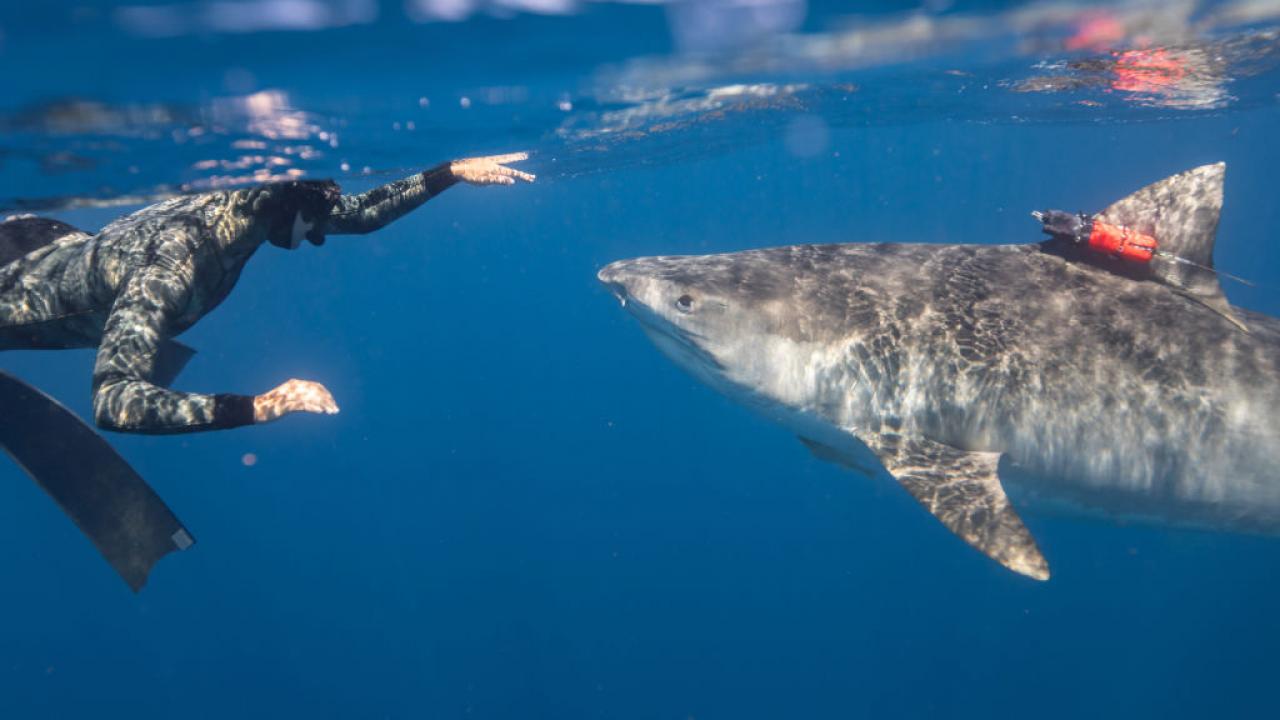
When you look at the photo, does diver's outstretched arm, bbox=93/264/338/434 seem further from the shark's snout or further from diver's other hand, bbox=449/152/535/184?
diver's other hand, bbox=449/152/535/184

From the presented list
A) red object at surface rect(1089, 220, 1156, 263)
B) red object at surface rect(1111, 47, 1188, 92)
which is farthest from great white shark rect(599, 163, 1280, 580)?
red object at surface rect(1111, 47, 1188, 92)

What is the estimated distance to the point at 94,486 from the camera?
20.4 feet

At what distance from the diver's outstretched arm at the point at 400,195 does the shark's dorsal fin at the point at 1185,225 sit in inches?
263

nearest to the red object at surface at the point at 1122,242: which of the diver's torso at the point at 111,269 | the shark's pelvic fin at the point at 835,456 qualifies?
the shark's pelvic fin at the point at 835,456

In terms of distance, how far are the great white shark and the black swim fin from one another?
16.6ft

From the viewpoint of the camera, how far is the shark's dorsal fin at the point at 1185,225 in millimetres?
6590

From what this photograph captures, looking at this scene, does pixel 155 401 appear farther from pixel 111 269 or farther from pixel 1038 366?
pixel 1038 366

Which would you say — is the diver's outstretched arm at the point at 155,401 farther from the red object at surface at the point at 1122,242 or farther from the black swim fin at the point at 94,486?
the red object at surface at the point at 1122,242

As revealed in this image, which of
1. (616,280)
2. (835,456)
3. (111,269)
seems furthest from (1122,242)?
(111,269)

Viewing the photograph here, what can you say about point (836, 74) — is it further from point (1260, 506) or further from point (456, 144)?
point (1260, 506)

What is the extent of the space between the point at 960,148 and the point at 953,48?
49652 mm

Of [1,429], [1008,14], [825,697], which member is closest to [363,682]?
[825,697]

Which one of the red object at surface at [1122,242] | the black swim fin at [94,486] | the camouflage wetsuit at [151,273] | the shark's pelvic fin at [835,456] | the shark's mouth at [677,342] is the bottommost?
the shark's pelvic fin at [835,456]

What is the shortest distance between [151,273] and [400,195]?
265 centimetres
